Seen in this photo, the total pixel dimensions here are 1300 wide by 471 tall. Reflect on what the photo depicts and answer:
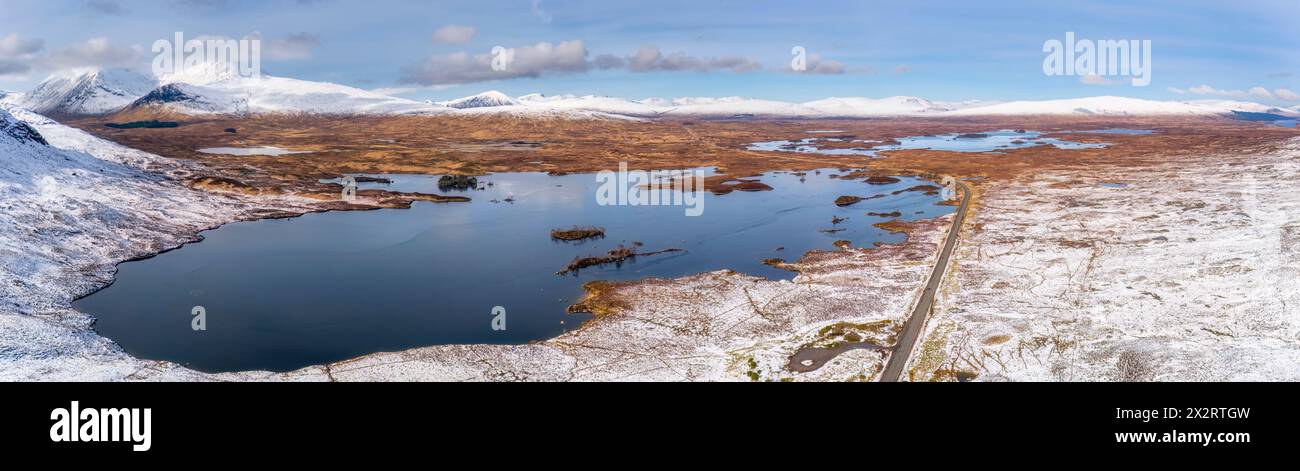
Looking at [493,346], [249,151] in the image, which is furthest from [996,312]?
[249,151]

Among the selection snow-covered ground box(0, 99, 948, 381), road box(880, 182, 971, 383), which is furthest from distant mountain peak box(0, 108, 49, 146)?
road box(880, 182, 971, 383)

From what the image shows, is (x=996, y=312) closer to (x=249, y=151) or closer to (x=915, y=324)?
(x=915, y=324)

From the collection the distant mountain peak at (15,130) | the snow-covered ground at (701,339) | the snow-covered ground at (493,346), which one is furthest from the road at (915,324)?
the distant mountain peak at (15,130)

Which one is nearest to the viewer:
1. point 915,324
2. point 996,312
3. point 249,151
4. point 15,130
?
point 915,324

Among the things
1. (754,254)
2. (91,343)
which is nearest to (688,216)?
(754,254)
